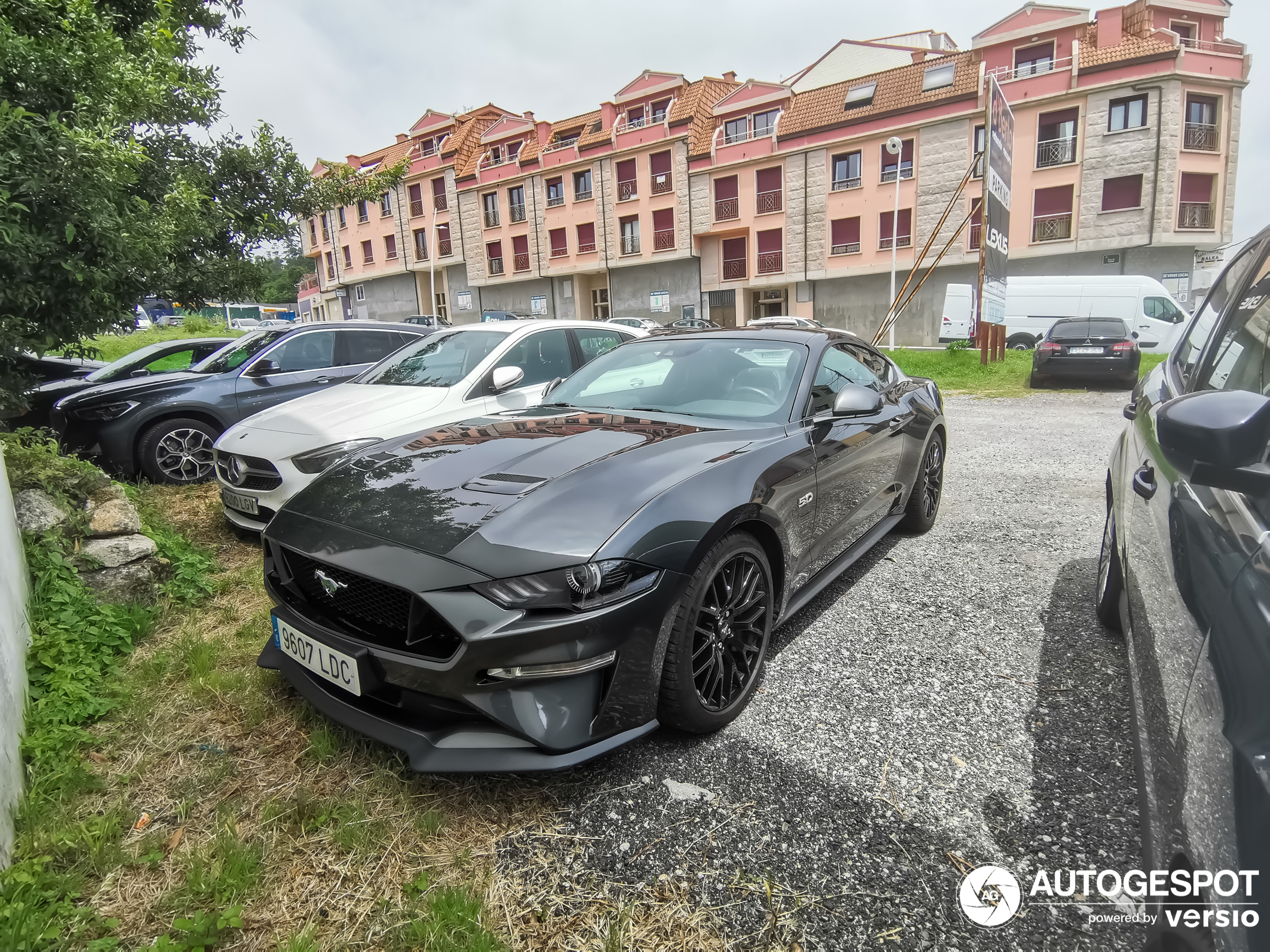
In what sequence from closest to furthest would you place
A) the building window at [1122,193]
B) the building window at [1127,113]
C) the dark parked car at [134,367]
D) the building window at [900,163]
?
the dark parked car at [134,367] → the building window at [1127,113] → the building window at [1122,193] → the building window at [900,163]

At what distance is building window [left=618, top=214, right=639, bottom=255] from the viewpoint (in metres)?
37.2

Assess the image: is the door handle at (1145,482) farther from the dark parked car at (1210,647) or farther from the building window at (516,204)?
the building window at (516,204)

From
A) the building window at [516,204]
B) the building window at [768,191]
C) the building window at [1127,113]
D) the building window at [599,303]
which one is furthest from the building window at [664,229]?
the building window at [1127,113]

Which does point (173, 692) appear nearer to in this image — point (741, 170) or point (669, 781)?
point (669, 781)

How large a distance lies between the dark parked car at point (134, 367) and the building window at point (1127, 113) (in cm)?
3077

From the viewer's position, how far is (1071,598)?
11.8 ft

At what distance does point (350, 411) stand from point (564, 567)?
3.49 metres

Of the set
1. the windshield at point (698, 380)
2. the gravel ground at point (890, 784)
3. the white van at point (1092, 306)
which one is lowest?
the gravel ground at point (890, 784)

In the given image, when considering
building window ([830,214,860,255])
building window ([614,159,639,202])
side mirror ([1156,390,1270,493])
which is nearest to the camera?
side mirror ([1156,390,1270,493])

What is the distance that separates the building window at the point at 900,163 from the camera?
2897 centimetres

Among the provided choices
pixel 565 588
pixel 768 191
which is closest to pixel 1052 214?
pixel 768 191

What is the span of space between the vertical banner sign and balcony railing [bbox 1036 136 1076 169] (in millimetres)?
13740

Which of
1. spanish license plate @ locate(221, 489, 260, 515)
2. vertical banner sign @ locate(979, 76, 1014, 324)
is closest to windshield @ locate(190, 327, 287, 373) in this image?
spanish license plate @ locate(221, 489, 260, 515)

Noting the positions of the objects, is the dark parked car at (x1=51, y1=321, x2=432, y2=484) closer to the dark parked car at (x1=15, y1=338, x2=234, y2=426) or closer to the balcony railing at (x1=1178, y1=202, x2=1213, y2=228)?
the dark parked car at (x1=15, y1=338, x2=234, y2=426)
